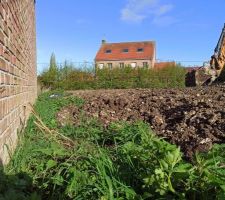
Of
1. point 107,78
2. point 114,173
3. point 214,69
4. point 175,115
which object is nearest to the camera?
point 114,173

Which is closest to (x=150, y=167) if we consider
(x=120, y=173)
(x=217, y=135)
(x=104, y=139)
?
(x=120, y=173)

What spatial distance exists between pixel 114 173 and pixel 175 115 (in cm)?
296

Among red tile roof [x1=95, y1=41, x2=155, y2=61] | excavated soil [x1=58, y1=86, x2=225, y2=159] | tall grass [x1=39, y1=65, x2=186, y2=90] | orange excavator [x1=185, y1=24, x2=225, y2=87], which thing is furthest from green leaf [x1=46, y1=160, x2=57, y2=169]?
red tile roof [x1=95, y1=41, x2=155, y2=61]

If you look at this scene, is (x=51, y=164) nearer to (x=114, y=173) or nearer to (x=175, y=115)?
(x=114, y=173)

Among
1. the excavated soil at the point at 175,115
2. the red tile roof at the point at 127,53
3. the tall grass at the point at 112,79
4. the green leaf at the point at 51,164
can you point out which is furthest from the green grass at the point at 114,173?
the red tile roof at the point at 127,53

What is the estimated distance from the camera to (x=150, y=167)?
3744 millimetres

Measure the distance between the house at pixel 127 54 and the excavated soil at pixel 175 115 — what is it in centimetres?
5314

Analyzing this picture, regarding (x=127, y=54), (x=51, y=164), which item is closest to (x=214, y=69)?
(x=51, y=164)

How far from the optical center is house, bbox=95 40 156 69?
207 ft

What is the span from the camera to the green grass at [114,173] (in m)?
3.32

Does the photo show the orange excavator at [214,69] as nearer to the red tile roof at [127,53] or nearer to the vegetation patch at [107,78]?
the vegetation patch at [107,78]

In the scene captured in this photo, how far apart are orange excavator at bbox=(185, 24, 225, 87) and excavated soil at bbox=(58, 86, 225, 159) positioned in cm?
538

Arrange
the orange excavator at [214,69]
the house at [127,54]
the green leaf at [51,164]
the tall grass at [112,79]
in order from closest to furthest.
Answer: the green leaf at [51,164] < the orange excavator at [214,69] < the tall grass at [112,79] < the house at [127,54]

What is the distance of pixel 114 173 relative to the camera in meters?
4.09
